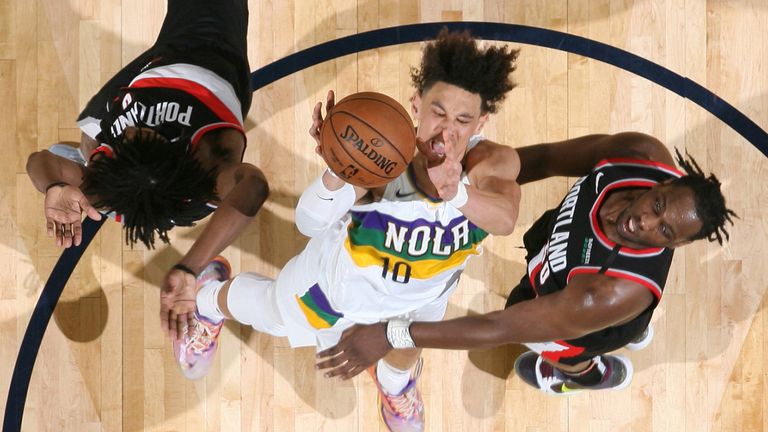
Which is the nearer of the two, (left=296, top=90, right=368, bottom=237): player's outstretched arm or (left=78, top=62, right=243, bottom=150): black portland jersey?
(left=296, top=90, right=368, bottom=237): player's outstretched arm

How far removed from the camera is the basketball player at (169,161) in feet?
7.28

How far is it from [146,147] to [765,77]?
282 cm

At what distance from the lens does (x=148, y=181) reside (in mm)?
2195

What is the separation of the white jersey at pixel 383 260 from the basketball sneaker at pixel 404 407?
610 millimetres

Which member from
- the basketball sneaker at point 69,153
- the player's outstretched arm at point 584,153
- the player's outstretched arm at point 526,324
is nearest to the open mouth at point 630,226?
the player's outstretched arm at point 526,324

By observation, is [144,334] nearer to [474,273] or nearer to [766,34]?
[474,273]

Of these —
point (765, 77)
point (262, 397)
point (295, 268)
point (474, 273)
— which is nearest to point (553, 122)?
point (474, 273)

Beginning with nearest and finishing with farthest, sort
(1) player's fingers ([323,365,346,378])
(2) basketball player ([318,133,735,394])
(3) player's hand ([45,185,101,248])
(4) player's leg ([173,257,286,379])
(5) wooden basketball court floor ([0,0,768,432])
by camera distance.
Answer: (2) basketball player ([318,133,735,394]) < (3) player's hand ([45,185,101,248]) < (1) player's fingers ([323,365,346,378]) < (4) player's leg ([173,257,286,379]) < (5) wooden basketball court floor ([0,0,768,432])

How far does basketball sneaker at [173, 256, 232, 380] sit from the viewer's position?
9.61ft

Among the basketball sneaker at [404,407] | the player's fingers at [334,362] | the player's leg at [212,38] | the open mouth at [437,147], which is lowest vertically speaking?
the basketball sneaker at [404,407]

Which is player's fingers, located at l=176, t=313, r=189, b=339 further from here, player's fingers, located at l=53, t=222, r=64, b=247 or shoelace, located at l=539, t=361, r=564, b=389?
shoelace, located at l=539, t=361, r=564, b=389

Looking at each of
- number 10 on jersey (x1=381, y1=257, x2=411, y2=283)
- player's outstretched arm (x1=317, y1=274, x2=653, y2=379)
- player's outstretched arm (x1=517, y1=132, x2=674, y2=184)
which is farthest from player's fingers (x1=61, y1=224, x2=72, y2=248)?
player's outstretched arm (x1=517, y1=132, x2=674, y2=184)

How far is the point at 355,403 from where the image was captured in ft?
10.4

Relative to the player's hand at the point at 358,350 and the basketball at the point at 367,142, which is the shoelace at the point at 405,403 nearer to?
the player's hand at the point at 358,350
